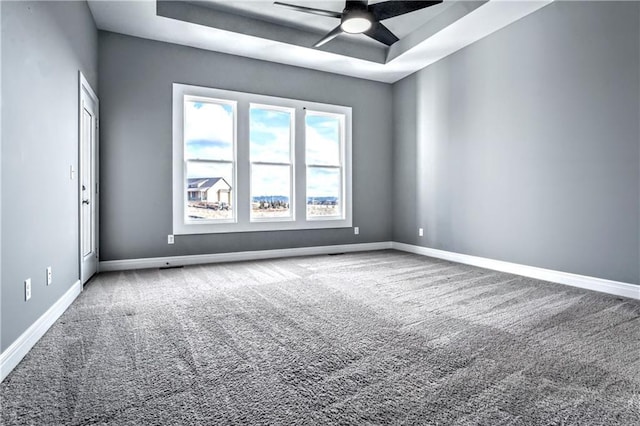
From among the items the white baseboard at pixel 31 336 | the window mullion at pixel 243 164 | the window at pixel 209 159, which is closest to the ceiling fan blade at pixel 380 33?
the window mullion at pixel 243 164

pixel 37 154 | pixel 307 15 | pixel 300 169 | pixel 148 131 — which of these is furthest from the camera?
pixel 300 169

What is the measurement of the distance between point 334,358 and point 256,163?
12.2 ft

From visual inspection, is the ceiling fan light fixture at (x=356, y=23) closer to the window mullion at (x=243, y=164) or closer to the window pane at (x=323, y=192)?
the window mullion at (x=243, y=164)

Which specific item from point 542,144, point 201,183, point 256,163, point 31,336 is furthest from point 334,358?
point 256,163

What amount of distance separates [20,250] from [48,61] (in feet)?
4.65

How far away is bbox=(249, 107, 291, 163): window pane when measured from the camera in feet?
17.1

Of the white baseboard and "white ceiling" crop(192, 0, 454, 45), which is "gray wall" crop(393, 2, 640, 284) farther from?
the white baseboard

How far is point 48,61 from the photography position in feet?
8.24

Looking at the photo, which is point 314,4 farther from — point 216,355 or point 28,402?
point 28,402

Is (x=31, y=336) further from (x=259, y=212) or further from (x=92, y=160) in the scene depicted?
(x=259, y=212)

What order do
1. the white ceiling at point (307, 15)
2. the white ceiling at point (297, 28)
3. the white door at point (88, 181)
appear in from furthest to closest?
the white ceiling at point (307, 15), the white ceiling at point (297, 28), the white door at point (88, 181)

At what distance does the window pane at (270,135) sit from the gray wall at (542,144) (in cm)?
219

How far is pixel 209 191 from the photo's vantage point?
4910 mm

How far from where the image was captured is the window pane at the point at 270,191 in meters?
5.22
